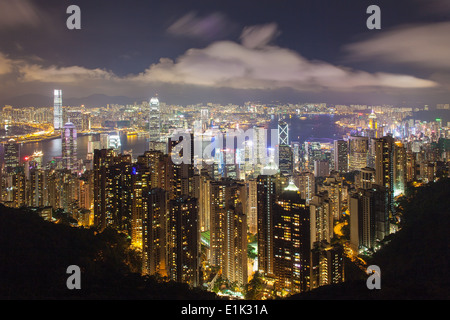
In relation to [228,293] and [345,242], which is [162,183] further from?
[345,242]

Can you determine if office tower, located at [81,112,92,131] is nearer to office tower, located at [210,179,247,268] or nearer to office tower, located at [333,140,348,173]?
office tower, located at [210,179,247,268]

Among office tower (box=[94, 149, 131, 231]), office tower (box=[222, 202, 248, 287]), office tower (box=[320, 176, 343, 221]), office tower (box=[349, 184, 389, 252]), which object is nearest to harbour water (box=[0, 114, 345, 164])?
office tower (box=[320, 176, 343, 221])

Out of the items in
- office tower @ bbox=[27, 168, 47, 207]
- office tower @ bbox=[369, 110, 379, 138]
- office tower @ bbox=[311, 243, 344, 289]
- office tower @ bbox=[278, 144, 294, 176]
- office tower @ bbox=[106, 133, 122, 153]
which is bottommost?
office tower @ bbox=[311, 243, 344, 289]

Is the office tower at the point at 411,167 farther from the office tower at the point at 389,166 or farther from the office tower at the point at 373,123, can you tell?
the office tower at the point at 373,123

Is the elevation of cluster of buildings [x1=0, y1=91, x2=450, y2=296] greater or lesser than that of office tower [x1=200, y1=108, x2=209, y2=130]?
lesser

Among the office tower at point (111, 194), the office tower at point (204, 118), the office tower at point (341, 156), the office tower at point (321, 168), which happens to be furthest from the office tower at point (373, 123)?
the office tower at point (111, 194)

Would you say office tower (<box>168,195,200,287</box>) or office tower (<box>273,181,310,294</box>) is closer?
office tower (<box>273,181,310,294</box>)
